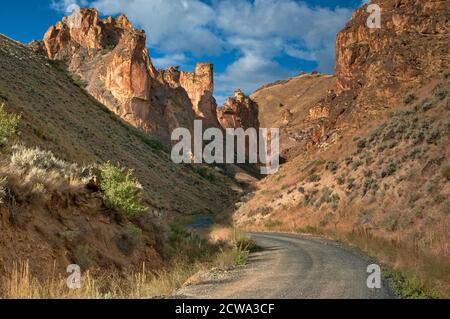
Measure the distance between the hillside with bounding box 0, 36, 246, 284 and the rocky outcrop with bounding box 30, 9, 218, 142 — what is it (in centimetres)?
2402

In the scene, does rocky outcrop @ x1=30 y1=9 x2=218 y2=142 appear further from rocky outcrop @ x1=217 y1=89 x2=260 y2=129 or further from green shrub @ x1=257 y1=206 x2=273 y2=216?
green shrub @ x1=257 y1=206 x2=273 y2=216

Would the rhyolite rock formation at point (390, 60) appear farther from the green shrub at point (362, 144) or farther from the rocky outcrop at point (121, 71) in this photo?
the rocky outcrop at point (121, 71)

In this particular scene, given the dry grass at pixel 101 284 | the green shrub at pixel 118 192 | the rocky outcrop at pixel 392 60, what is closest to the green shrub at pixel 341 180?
the rocky outcrop at pixel 392 60

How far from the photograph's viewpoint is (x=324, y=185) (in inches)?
1517

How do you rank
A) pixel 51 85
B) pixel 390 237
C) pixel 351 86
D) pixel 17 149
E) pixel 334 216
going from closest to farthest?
pixel 17 149, pixel 390 237, pixel 334 216, pixel 51 85, pixel 351 86

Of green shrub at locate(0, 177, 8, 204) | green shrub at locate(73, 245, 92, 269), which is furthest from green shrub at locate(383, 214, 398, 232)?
green shrub at locate(0, 177, 8, 204)

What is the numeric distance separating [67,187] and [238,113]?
13602cm

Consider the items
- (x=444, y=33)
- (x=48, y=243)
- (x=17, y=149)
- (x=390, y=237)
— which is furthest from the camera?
(x=444, y=33)

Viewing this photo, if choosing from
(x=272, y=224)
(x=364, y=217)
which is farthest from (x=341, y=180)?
(x=364, y=217)

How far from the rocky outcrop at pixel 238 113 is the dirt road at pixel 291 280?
423 ft

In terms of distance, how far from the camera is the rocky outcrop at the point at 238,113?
144 m
